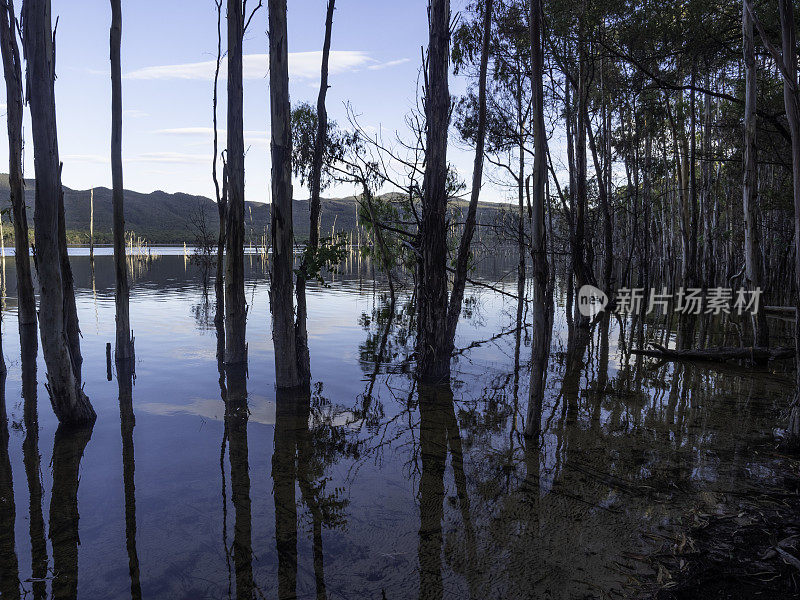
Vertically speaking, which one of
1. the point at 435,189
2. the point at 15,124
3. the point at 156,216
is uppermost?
the point at 156,216

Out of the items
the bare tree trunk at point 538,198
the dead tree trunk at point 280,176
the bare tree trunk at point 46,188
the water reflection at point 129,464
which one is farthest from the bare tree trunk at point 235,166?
the bare tree trunk at point 538,198

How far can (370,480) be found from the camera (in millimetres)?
4766

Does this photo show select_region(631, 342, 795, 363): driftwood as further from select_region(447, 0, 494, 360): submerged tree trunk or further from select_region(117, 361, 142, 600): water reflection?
select_region(117, 361, 142, 600): water reflection

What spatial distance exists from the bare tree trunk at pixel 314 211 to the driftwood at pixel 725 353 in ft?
22.2

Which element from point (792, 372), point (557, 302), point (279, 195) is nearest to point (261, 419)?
point (279, 195)

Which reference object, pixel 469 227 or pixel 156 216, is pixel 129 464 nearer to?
pixel 469 227

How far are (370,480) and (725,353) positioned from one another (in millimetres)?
8066

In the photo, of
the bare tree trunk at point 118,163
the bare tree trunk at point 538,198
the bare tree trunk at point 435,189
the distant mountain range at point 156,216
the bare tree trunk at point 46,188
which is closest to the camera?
the bare tree trunk at point 538,198

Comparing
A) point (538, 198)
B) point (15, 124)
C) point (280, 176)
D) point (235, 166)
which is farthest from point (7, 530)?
point (15, 124)

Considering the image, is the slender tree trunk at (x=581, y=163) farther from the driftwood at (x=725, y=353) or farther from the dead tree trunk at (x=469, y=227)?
the dead tree trunk at (x=469, y=227)

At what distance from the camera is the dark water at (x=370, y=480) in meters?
3.29

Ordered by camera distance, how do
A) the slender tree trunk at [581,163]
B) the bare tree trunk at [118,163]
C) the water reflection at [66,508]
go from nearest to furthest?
the water reflection at [66,508]
the bare tree trunk at [118,163]
the slender tree trunk at [581,163]

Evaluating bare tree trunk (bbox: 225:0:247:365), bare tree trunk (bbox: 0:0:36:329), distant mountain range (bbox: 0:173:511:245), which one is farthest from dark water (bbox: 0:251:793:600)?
distant mountain range (bbox: 0:173:511:245)

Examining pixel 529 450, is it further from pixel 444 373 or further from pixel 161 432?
pixel 161 432
